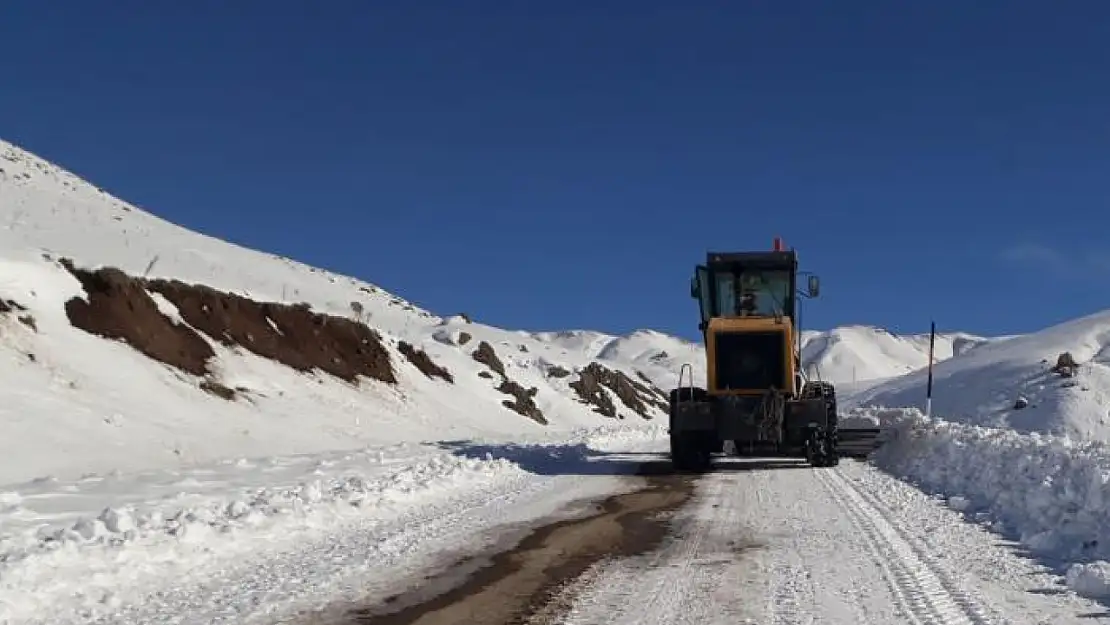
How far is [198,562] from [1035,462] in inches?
455

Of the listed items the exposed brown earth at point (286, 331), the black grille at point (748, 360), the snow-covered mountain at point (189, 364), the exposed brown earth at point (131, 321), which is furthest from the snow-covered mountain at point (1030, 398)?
the exposed brown earth at point (131, 321)

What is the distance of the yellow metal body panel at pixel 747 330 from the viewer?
19703 millimetres

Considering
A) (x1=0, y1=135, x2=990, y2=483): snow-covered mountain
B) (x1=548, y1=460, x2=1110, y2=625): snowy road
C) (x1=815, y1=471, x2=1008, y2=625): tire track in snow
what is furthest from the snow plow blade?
(x1=815, y1=471, x2=1008, y2=625): tire track in snow

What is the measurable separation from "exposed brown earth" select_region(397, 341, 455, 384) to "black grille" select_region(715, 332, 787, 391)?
23.5m

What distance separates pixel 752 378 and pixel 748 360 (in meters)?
0.37

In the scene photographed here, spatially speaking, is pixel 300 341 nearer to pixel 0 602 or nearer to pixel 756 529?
pixel 756 529

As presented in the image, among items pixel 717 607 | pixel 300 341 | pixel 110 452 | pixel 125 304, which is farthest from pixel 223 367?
pixel 717 607

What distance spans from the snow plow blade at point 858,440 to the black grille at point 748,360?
545 centimetres

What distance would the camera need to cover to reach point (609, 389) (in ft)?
213

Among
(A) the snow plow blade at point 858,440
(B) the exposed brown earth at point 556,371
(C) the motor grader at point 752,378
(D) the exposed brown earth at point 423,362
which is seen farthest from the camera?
(B) the exposed brown earth at point 556,371

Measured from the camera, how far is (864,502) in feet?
44.7

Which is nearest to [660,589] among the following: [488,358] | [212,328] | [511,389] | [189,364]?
[189,364]

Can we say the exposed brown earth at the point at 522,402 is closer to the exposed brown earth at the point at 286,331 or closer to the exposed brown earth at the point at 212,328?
the exposed brown earth at the point at 212,328

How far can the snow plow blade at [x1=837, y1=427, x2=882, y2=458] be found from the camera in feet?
79.6
